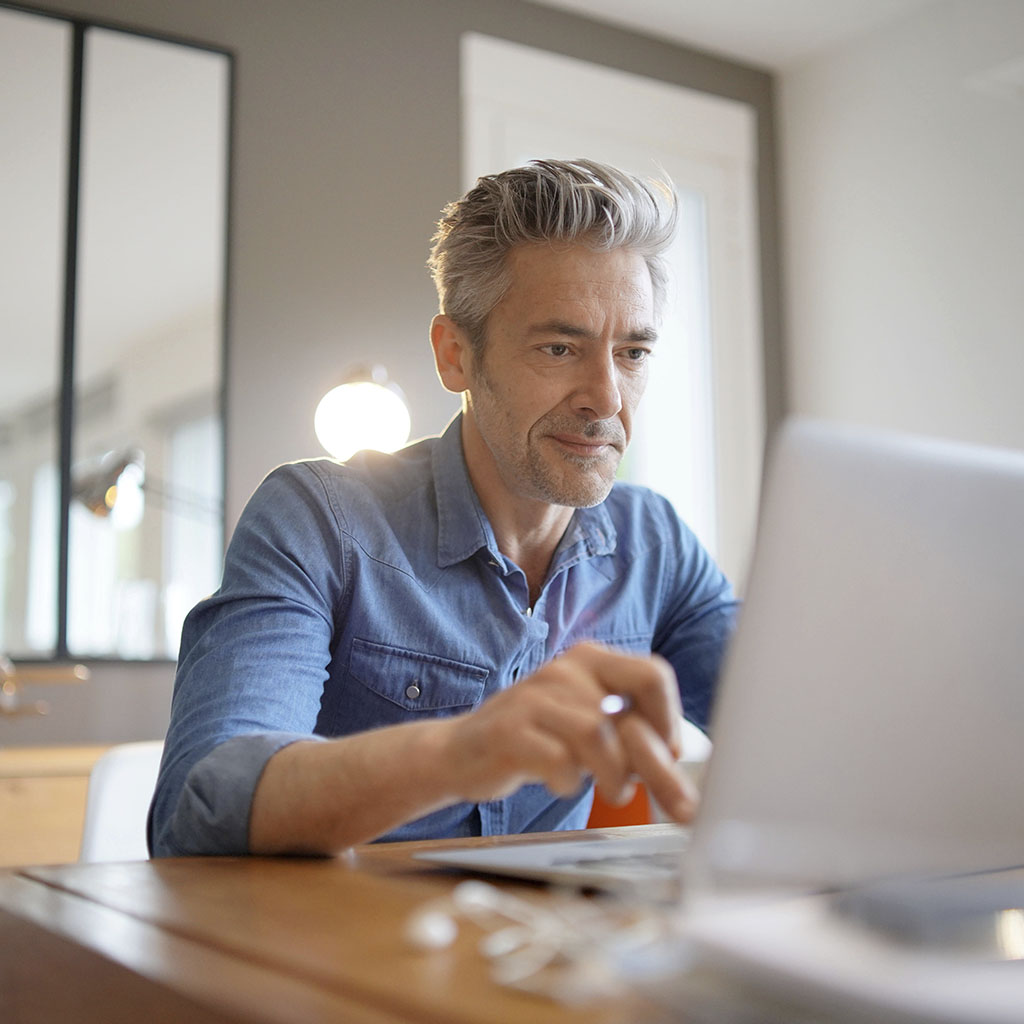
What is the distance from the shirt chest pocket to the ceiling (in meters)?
2.90

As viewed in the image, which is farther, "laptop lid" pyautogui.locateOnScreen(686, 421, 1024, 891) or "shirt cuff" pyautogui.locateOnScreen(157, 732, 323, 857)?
"shirt cuff" pyautogui.locateOnScreen(157, 732, 323, 857)

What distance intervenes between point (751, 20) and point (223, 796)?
3523 millimetres

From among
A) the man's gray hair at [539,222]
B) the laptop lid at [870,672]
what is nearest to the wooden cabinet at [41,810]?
the man's gray hair at [539,222]

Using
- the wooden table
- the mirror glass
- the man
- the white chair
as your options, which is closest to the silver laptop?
the wooden table

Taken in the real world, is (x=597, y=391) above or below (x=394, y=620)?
above

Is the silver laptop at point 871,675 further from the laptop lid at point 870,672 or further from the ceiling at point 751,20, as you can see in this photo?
the ceiling at point 751,20

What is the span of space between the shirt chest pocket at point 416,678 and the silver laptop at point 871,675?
73cm

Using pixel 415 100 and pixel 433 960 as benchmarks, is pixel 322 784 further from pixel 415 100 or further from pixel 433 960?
pixel 415 100

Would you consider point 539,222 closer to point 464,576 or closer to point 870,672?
point 464,576

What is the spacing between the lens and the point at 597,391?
138cm

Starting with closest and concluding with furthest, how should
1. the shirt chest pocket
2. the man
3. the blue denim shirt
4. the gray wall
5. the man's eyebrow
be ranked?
the man → the blue denim shirt → the shirt chest pocket → the man's eyebrow → the gray wall

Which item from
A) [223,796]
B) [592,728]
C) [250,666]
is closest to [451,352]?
[250,666]

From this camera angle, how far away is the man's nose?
138 centimetres

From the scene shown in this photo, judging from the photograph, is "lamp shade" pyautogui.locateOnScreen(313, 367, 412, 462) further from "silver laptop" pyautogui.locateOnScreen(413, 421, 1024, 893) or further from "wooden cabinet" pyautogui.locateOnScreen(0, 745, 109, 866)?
"silver laptop" pyautogui.locateOnScreen(413, 421, 1024, 893)
